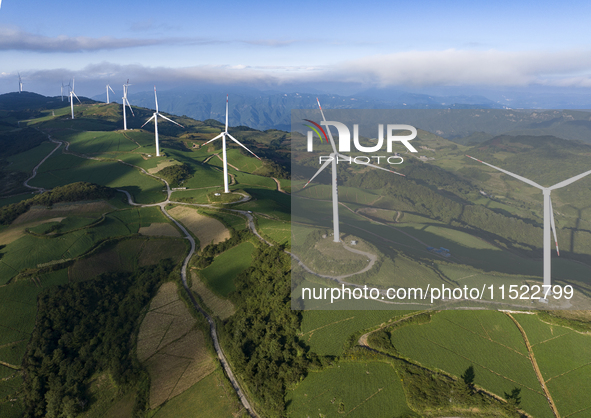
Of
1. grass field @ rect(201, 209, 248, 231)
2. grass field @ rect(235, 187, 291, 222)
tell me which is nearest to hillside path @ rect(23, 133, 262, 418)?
grass field @ rect(201, 209, 248, 231)

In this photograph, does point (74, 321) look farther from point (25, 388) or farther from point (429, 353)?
point (429, 353)

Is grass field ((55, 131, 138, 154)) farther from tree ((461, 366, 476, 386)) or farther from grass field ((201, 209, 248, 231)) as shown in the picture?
tree ((461, 366, 476, 386))

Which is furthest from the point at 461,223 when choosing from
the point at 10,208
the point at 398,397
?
the point at 10,208

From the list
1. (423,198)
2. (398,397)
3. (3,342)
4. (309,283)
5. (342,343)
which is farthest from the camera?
(423,198)

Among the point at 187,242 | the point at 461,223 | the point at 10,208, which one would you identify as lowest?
the point at 461,223

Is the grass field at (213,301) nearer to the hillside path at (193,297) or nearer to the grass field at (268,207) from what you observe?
the hillside path at (193,297)

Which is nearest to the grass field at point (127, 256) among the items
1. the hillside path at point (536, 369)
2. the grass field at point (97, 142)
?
the hillside path at point (536, 369)
